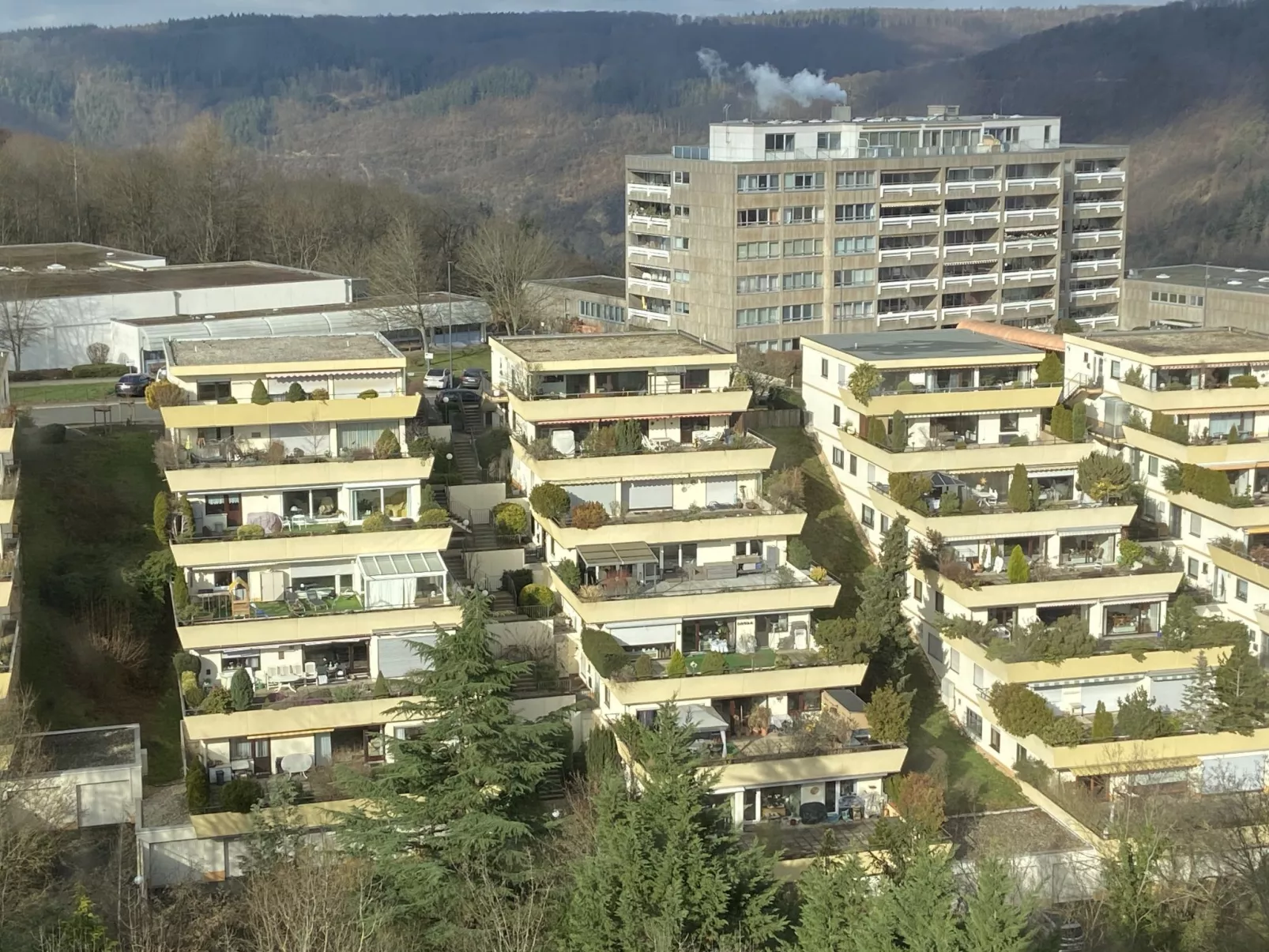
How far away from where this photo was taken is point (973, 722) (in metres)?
41.5

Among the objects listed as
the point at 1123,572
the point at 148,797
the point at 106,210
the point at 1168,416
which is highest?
the point at 106,210

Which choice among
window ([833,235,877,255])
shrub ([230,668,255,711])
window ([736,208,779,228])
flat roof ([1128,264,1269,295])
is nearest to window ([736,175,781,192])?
window ([736,208,779,228])

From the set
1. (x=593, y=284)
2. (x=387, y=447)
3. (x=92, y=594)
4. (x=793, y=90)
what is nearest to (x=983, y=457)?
(x=387, y=447)

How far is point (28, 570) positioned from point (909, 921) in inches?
1025

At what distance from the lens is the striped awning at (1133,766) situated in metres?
37.6

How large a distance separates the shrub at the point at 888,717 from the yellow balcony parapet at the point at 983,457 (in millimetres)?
9688

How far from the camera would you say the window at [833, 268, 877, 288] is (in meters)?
70.5

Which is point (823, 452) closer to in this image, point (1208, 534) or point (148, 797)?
point (1208, 534)

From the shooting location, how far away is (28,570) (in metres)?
A: 42.3

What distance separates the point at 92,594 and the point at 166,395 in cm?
512

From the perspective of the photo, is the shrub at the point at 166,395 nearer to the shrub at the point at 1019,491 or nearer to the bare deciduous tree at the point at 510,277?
the shrub at the point at 1019,491

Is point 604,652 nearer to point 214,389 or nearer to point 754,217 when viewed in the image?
point 214,389

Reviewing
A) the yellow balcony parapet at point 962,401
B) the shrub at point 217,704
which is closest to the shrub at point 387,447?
the shrub at point 217,704

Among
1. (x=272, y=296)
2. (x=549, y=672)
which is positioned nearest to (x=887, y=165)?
(x=272, y=296)
